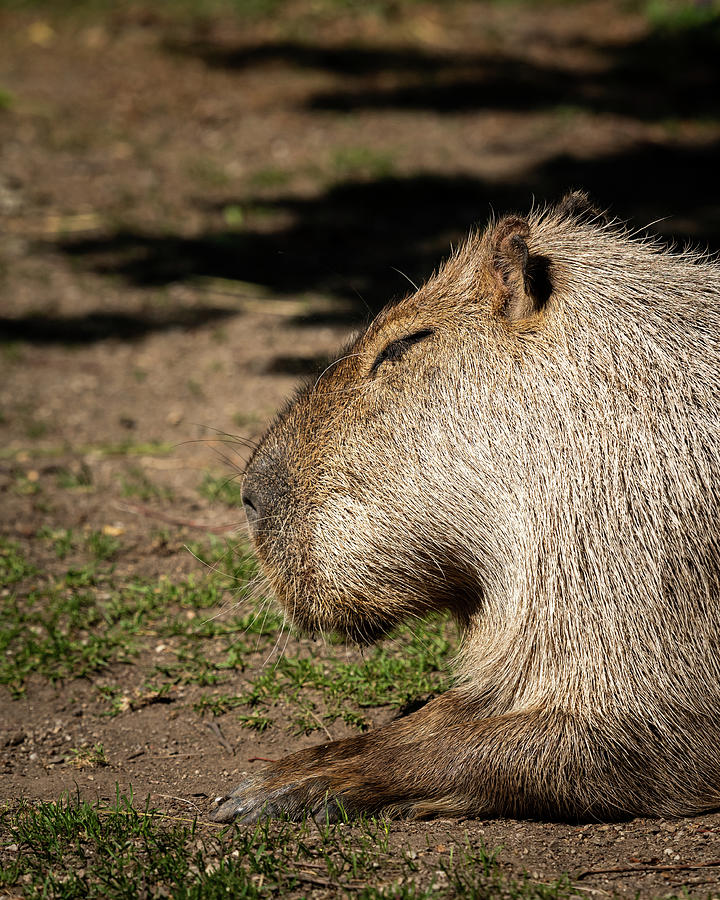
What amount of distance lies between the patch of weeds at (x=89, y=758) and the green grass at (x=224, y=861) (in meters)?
0.37

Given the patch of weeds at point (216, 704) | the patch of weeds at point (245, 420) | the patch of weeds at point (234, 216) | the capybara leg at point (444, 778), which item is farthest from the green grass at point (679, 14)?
the capybara leg at point (444, 778)

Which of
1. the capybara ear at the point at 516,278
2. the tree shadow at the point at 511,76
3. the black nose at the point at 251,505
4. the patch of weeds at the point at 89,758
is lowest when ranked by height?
the patch of weeds at the point at 89,758

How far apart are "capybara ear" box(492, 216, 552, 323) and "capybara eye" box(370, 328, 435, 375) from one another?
0.22 m

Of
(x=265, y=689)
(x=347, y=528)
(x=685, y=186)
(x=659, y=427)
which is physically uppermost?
(x=685, y=186)

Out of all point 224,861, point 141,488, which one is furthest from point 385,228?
point 224,861

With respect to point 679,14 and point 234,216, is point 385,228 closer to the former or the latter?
point 234,216

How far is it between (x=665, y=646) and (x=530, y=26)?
10092mm

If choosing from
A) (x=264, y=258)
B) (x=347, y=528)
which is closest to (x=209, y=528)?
(x=347, y=528)

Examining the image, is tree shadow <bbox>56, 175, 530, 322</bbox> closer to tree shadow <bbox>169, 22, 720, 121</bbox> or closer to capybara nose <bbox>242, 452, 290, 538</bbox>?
tree shadow <bbox>169, 22, 720, 121</bbox>

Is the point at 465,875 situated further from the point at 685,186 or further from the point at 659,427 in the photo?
the point at 685,186

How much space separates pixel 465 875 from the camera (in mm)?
2475

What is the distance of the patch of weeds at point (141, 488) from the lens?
4.87 metres

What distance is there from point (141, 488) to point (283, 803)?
2.41 meters

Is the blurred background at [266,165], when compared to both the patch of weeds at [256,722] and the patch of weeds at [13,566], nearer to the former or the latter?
the patch of weeds at [13,566]
